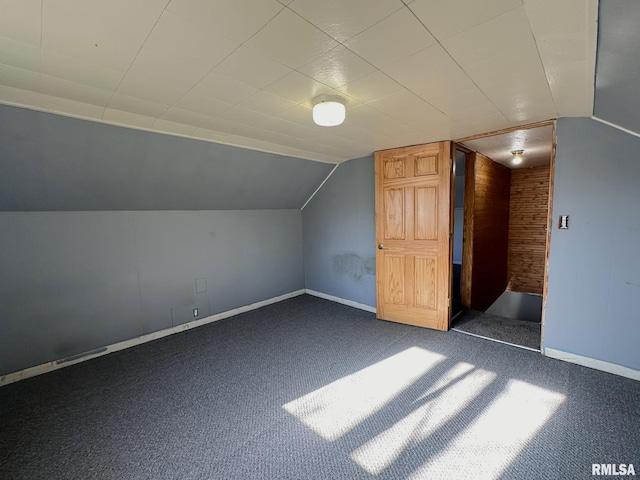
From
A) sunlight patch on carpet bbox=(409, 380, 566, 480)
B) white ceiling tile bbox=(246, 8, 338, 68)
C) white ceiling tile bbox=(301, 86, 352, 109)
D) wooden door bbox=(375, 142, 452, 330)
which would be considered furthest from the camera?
wooden door bbox=(375, 142, 452, 330)

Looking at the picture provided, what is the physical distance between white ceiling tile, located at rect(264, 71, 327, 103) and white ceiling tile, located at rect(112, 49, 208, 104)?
0.42 m

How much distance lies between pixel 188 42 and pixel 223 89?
1.62ft

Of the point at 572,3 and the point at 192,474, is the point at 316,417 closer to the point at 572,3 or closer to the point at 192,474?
the point at 192,474

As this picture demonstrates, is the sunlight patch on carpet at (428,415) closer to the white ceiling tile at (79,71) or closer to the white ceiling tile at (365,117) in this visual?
the white ceiling tile at (365,117)

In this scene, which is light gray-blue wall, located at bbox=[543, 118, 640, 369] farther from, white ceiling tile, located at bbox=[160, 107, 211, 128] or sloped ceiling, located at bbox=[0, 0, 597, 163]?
white ceiling tile, located at bbox=[160, 107, 211, 128]

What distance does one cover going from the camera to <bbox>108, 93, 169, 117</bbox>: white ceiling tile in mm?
1887

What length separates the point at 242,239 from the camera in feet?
13.4

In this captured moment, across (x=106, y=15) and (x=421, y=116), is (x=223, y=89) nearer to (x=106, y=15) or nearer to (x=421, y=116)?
(x=106, y=15)

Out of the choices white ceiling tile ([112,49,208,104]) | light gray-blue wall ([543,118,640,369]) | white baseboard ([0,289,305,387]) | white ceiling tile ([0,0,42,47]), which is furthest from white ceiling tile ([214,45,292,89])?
white baseboard ([0,289,305,387])

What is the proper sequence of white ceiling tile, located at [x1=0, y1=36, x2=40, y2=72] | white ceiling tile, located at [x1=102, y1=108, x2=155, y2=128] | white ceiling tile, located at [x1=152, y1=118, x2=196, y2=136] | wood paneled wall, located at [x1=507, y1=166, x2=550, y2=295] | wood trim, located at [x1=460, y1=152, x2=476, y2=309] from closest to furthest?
white ceiling tile, located at [x1=0, y1=36, x2=40, y2=72], white ceiling tile, located at [x1=102, y1=108, x2=155, y2=128], white ceiling tile, located at [x1=152, y1=118, x2=196, y2=136], wood trim, located at [x1=460, y1=152, x2=476, y2=309], wood paneled wall, located at [x1=507, y1=166, x2=550, y2=295]

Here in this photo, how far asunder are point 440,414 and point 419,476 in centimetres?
54

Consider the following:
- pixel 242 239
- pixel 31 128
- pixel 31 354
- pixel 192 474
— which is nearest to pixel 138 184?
pixel 31 128

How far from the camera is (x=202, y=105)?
6.67 ft

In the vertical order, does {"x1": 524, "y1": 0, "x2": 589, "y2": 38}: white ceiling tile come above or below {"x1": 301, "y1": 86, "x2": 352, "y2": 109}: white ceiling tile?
below
